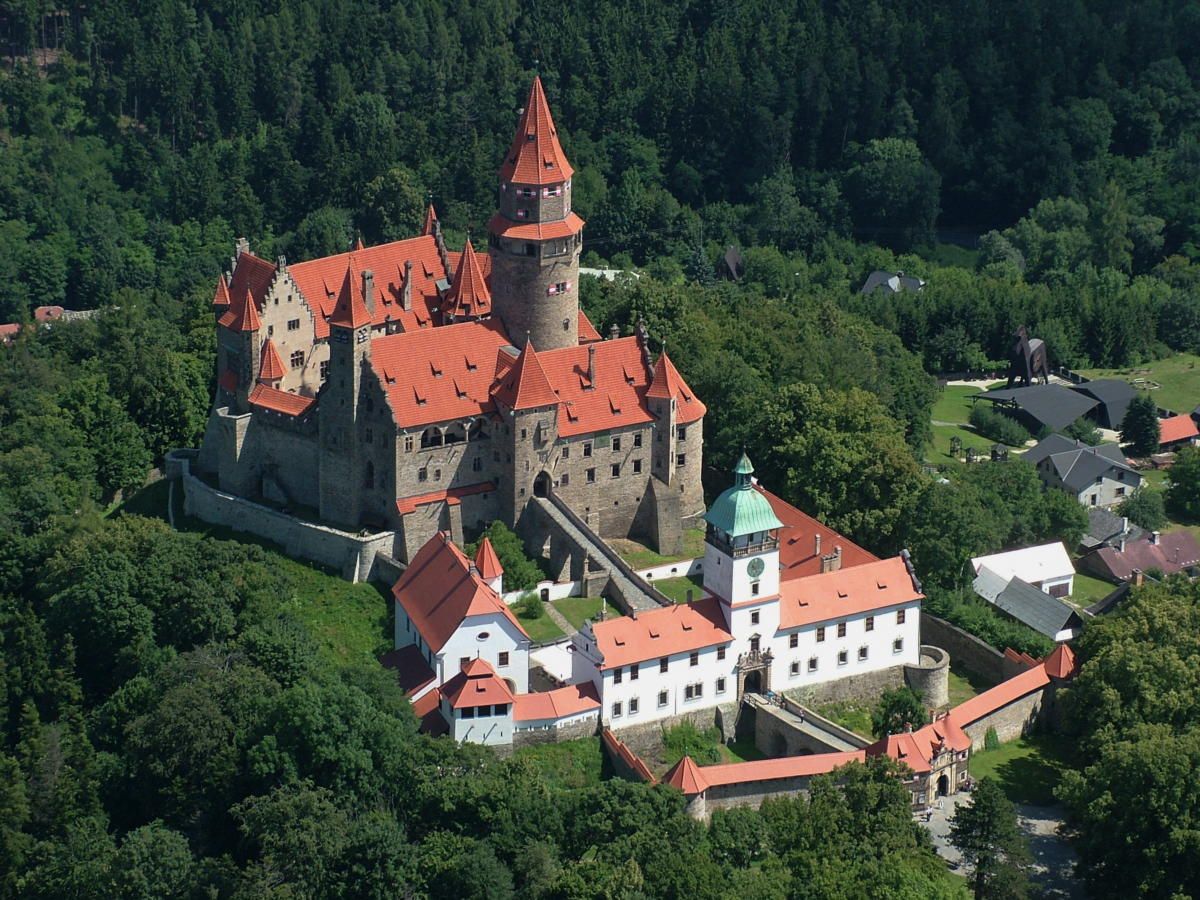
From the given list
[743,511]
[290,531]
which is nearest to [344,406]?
Result: [290,531]

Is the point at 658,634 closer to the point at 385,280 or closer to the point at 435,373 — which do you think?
the point at 435,373

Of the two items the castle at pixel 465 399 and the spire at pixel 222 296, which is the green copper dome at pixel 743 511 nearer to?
the castle at pixel 465 399

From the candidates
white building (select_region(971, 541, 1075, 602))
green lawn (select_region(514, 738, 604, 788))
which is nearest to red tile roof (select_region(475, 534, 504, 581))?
green lawn (select_region(514, 738, 604, 788))

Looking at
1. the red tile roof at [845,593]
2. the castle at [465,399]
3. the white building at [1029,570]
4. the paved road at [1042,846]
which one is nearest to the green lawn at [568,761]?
the red tile roof at [845,593]

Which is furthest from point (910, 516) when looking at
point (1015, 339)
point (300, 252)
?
point (300, 252)

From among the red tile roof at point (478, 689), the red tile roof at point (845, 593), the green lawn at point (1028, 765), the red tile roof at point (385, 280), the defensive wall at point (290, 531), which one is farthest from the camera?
the red tile roof at point (385, 280)

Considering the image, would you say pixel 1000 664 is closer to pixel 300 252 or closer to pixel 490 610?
pixel 490 610

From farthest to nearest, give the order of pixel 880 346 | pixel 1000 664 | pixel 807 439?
pixel 880 346 → pixel 807 439 → pixel 1000 664
